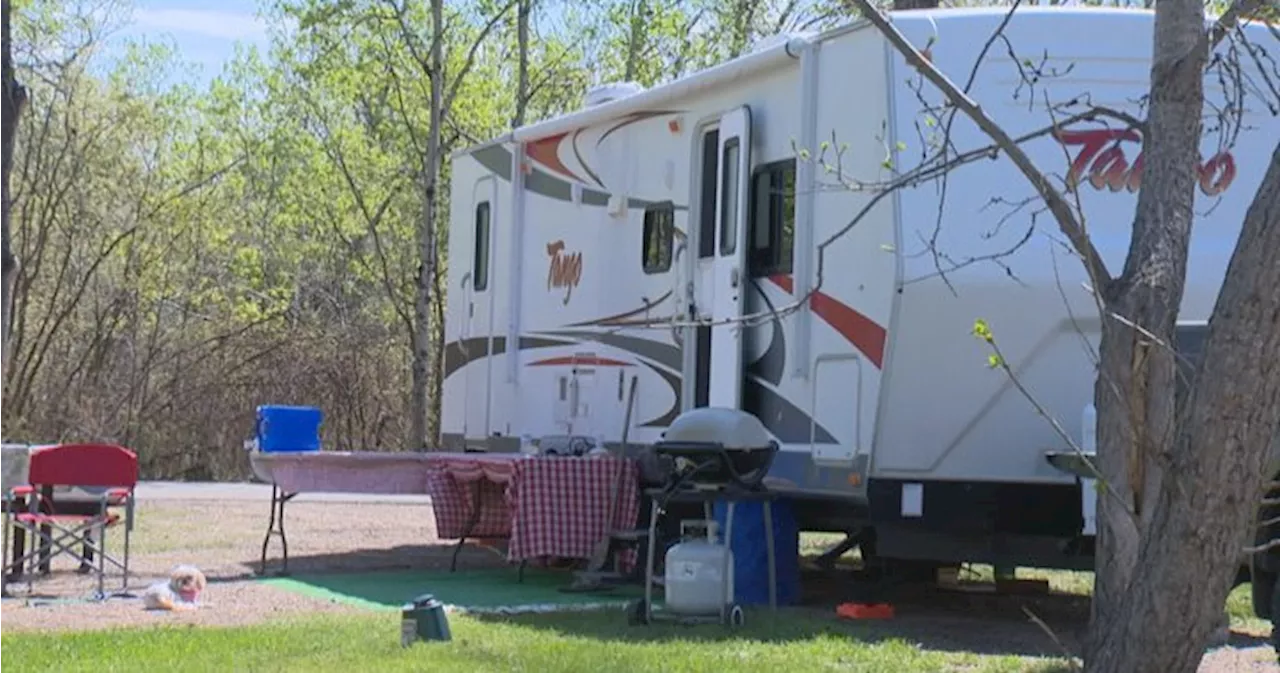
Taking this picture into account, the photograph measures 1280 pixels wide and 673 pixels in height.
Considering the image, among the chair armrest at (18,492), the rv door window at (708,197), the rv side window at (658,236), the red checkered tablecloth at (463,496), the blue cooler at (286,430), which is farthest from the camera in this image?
the blue cooler at (286,430)

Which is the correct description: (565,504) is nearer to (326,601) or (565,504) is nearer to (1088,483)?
(326,601)

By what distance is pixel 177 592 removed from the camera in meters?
9.41

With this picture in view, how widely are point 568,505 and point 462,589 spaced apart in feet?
2.56

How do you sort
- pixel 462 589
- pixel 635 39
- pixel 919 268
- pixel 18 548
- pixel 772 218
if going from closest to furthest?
pixel 919 268 < pixel 772 218 < pixel 462 589 < pixel 18 548 < pixel 635 39

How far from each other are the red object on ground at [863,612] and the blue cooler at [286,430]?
3.92 metres

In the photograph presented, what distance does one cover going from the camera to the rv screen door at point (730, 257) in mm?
9688

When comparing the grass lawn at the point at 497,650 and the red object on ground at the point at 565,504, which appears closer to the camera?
the grass lawn at the point at 497,650

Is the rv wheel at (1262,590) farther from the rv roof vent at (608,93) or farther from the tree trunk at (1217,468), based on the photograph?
the rv roof vent at (608,93)

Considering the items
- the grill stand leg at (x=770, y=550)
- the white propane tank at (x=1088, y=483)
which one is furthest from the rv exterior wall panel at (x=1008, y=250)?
the grill stand leg at (x=770, y=550)

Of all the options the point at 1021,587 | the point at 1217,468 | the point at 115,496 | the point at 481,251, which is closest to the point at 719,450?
the point at 1021,587

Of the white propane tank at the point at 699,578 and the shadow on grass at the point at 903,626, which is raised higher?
the white propane tank at the point at 699,578

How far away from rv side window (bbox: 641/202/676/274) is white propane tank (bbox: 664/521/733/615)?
2692 mm

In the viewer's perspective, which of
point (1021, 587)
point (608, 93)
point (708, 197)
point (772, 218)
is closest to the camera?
point (772, 218)

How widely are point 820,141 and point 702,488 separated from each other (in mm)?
1829
